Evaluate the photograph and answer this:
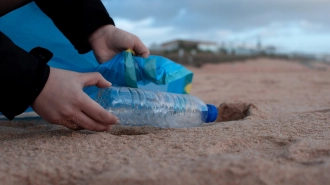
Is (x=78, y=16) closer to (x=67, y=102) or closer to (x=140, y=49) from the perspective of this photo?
(x=140, y=49)

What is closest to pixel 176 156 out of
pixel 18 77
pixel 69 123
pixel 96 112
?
pixel 96 112

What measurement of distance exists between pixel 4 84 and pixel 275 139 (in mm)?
1053

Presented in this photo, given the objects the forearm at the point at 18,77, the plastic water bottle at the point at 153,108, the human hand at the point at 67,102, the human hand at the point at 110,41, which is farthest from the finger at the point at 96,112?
the human hand at the point at 110,41

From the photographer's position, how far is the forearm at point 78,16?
5.72 feet

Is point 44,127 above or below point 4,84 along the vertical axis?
below

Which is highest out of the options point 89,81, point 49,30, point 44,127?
point 49,30

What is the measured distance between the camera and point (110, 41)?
1.86 m

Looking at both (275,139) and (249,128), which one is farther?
(249,128)

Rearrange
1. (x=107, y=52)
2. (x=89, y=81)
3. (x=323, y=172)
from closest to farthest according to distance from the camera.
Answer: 1. (x=323, y=172)
2. (x=89, y=81)
3. (x=107, y=52)

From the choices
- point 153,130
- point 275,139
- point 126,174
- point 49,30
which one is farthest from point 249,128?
point 49,30

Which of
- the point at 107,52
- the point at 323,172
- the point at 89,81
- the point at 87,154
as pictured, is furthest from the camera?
the point at 107,52

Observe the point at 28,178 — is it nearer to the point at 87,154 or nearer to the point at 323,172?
the point at 87,154

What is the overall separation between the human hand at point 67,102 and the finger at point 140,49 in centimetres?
59

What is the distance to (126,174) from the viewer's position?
0.95 meters
